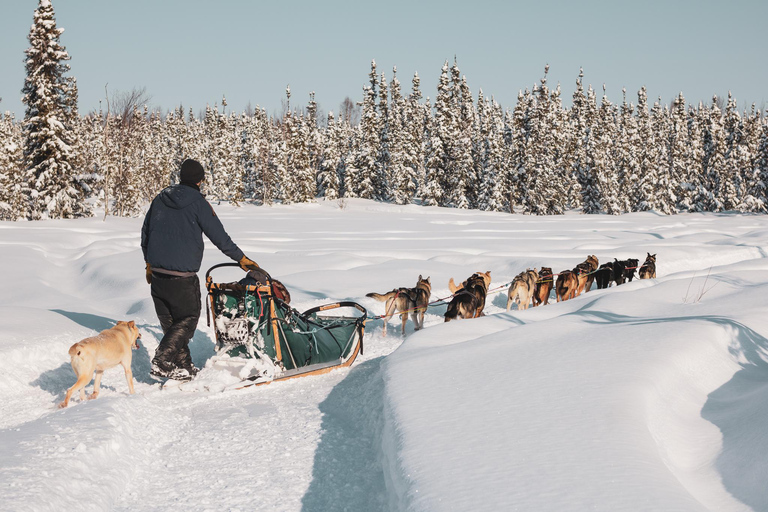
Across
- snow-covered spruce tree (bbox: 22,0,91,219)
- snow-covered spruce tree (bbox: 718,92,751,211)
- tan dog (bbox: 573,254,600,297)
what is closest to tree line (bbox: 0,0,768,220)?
snow-covered spruce tree (bbox: 718,92,751,211)

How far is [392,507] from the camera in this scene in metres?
2.66

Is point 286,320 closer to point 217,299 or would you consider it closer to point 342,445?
point 217,299

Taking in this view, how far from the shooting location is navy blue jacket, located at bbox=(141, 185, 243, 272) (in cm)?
452

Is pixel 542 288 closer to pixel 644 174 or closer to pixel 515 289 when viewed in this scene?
pixel 515 289

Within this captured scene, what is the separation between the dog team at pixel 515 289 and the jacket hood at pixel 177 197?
281 cm

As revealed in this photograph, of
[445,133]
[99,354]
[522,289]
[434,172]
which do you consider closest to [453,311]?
[522,289]

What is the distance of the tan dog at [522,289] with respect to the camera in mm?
8219

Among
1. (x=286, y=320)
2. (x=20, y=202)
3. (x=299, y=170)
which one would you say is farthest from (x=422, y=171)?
(x=286, y=320)

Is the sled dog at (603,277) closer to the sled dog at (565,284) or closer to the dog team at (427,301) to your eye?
the dog team at (427,301)

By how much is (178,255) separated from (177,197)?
1.52ft

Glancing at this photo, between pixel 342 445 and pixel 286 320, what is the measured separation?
4.68 feet

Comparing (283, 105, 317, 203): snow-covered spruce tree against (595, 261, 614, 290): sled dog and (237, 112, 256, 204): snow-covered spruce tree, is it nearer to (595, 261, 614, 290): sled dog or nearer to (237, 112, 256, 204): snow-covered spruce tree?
(237, 112, 256, 204): snow-covered spruce tree

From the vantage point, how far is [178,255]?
4.53 meters

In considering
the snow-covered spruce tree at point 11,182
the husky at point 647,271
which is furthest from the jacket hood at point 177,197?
the snow-covered spruce tree at point 11,182
